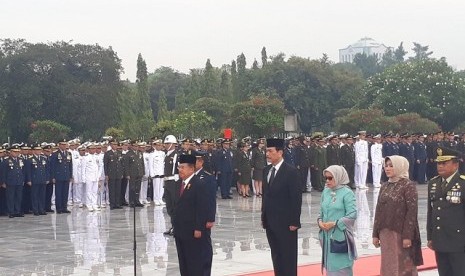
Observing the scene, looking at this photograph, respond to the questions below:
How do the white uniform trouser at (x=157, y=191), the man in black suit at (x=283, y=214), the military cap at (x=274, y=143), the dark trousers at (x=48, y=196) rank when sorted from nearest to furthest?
1. the man in black suit at (x=283, y=214)
2. the military cap at (x=274, y=143)
3. the dark trousers at (x=48, y=196)
4. the white uniform trouser at (x=157, y=191)

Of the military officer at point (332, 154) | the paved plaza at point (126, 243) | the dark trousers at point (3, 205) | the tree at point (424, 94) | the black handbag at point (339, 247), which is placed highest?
the tree at point (424, 94)

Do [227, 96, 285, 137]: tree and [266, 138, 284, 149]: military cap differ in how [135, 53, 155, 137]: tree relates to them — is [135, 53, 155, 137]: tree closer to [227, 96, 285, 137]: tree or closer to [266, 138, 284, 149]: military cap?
[227, 96, 285, 137]: tree

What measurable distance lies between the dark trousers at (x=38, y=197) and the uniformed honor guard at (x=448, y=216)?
1310 centimetres

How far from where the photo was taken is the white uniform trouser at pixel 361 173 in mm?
26633

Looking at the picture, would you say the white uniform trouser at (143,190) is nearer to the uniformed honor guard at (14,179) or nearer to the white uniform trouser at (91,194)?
the white uniform trouser at (91,194)

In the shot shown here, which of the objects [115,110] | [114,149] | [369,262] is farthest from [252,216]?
[115,110]

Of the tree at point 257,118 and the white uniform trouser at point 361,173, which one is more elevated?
the tree at point 257,118

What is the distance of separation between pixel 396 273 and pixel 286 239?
134cm

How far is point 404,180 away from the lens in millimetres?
8484

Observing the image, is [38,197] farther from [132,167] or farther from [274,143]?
[274,143]

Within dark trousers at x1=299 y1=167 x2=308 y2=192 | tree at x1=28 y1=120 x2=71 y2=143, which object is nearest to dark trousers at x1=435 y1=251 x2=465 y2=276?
dark trousers at x1=299 y1=167 x2=308 y2=192

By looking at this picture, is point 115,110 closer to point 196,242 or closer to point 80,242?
point 80,242

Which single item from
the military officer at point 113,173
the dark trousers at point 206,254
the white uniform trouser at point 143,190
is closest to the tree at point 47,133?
the white uniform trouser at point 143,190

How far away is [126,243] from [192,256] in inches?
209
